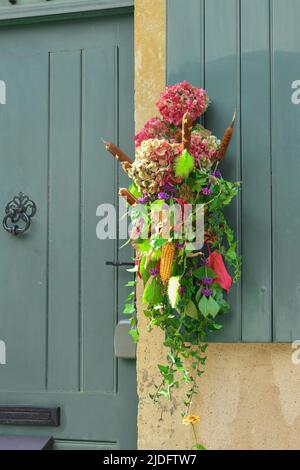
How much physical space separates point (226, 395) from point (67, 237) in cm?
98

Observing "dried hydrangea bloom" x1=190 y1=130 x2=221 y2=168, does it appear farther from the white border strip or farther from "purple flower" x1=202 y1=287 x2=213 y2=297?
the white border strip

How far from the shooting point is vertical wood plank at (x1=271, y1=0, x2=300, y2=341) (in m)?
2.43

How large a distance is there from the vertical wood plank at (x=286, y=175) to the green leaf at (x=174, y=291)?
42 centimetres

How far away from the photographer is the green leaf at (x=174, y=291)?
87.6 inches

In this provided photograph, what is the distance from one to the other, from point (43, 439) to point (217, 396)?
2.74 ft

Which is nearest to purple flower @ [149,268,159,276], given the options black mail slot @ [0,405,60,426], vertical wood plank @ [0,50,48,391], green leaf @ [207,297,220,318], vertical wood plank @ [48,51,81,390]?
green leaf @ [207,297,220,318]

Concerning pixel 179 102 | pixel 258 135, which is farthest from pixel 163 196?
pixel 258 135

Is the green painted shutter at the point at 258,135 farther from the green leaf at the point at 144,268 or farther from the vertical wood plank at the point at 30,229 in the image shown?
the vertical wood plank at the point at 30,229

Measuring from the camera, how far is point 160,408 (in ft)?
8.50

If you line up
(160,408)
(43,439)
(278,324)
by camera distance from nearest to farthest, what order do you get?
(278,324)
(160,408)
(43,439)

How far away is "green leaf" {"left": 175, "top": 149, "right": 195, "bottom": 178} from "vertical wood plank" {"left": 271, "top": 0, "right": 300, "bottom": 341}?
385 millimetres
